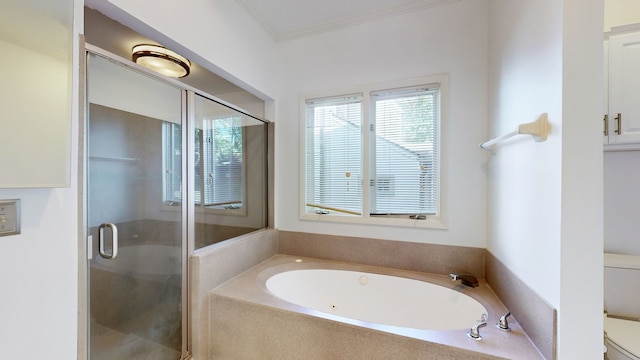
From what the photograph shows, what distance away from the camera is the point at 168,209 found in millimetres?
1535

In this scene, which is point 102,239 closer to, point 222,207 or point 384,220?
point 222,207

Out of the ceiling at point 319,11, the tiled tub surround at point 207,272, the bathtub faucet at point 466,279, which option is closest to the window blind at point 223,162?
the tiled tub surround at point 207,272

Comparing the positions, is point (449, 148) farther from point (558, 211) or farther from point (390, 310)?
point (390, 310)

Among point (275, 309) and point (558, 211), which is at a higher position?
point (558, 211)

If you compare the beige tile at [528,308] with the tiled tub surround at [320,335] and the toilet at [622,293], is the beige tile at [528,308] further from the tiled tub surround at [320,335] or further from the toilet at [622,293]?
the toilet at [622,293]

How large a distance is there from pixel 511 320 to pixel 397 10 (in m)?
2.36

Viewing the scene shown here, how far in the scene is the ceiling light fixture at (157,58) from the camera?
5.84 ft

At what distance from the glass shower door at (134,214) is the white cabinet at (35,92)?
18cm

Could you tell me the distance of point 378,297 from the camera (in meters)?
1.95

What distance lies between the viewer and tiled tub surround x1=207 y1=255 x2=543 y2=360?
1107 mm

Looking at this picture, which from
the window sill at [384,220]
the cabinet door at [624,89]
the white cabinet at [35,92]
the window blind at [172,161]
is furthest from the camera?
the window sill at [384,220]

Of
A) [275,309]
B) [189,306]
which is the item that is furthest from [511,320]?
[189,306]

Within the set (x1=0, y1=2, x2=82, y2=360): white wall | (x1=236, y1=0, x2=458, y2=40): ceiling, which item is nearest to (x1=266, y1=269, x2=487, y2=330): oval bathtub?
(x1=0, y1=2, x2=82, y2=360): white wall

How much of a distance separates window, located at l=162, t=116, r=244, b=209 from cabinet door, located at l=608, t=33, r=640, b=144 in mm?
2632
